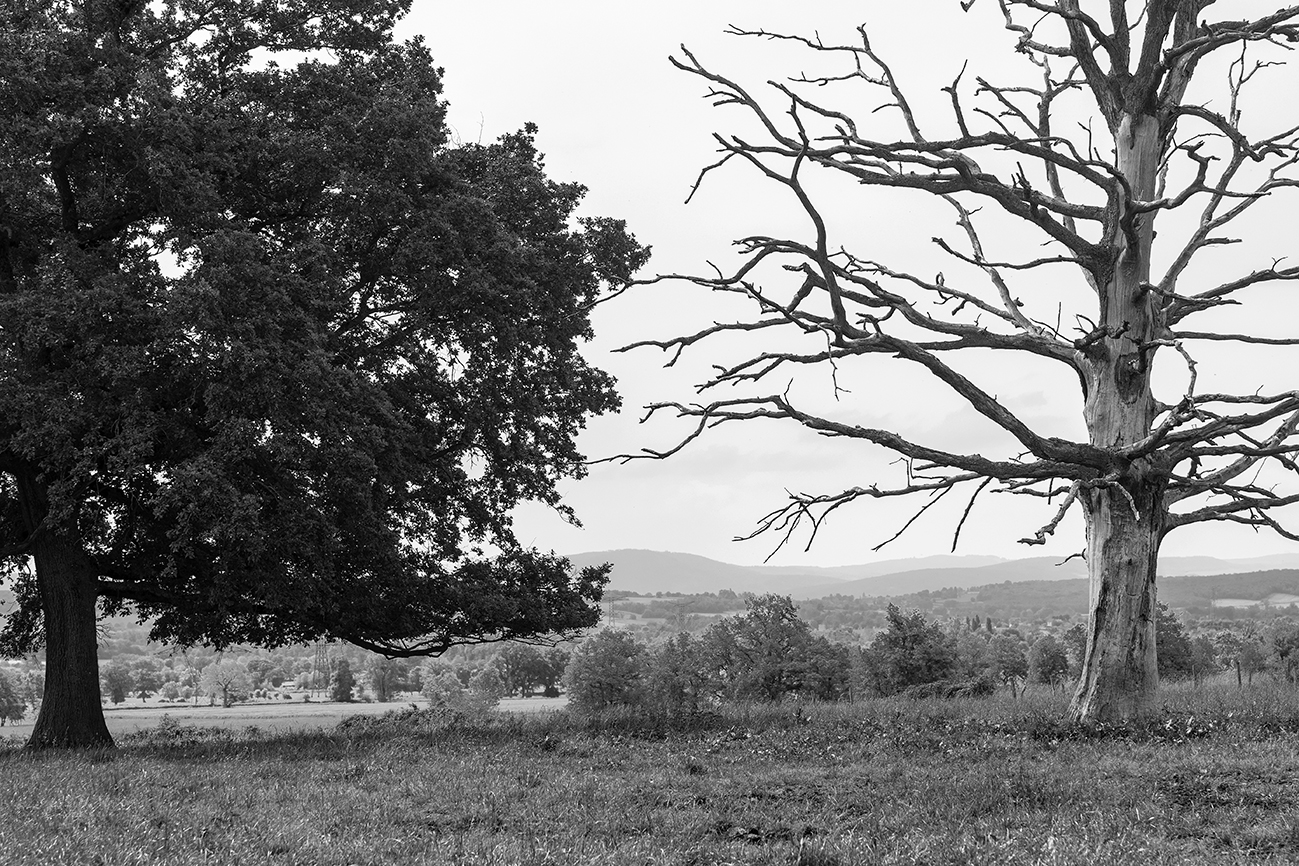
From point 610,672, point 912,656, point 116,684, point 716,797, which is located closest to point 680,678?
point 610,672

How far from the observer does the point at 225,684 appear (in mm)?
72938

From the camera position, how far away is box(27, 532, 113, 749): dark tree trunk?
19.6 metres

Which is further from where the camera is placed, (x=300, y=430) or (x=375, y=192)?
(x=375, y=192)

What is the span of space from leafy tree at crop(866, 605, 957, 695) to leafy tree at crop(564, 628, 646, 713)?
8994 millimetres

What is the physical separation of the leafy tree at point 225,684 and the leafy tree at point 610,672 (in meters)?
48.4

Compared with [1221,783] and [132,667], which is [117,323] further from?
[132,667]

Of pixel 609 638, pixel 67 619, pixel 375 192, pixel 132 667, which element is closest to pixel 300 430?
pixel 375 192

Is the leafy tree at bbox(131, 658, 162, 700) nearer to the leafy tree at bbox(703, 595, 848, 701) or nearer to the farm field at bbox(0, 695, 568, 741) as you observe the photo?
the farm field at bbox(0, 695, 568, 741)

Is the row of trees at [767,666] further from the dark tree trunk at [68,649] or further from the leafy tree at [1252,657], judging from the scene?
the leafy tree at [1252,657]

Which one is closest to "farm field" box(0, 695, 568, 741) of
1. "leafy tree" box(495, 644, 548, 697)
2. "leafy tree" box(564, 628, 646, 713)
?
"leafy tree" box(564, 628, 646, 713)

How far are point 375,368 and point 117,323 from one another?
567 centimetres

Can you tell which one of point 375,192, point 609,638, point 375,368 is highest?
point 375,192

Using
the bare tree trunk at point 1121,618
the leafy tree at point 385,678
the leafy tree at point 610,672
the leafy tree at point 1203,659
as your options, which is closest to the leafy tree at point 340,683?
the leafy tree at point 385,678

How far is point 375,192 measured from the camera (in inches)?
781
